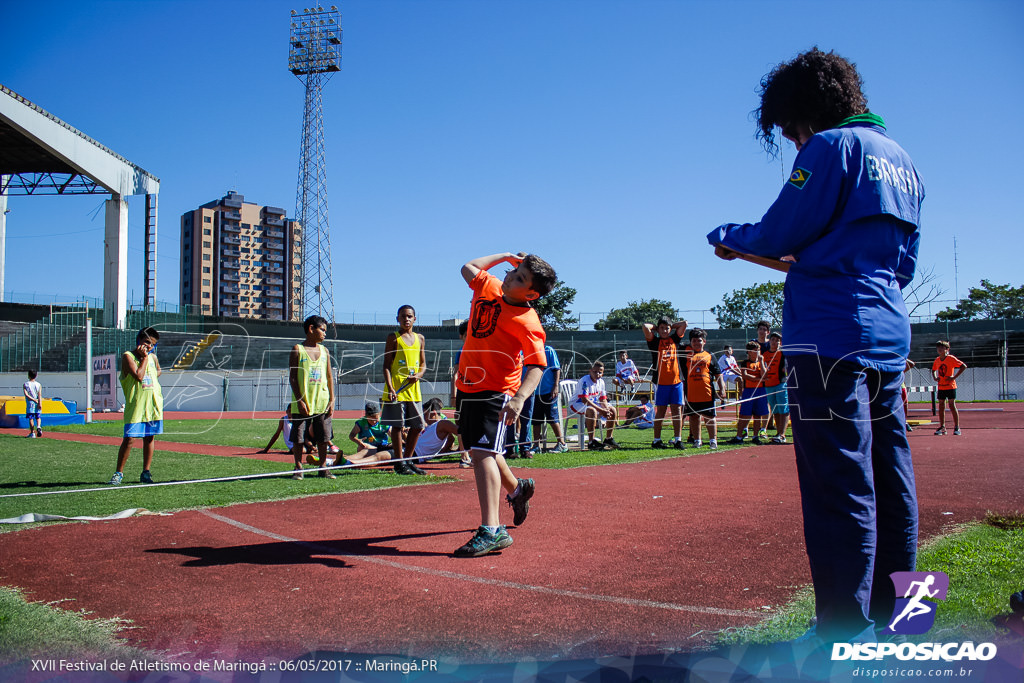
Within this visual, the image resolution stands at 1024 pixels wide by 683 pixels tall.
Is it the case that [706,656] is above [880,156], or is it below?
below

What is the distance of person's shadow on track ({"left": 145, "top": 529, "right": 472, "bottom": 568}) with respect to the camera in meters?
4.07

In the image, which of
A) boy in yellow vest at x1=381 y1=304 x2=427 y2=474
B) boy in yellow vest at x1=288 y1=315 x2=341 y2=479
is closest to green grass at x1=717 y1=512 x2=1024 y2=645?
boy in yellow vest at x1=381 y1=304 x2=427 y2=474

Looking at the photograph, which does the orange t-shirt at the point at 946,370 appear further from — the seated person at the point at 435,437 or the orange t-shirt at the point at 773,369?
the seated person at the point at 435,437

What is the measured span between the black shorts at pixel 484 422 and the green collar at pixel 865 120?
2.78 metres

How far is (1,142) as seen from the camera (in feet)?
103

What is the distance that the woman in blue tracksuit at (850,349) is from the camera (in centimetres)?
212

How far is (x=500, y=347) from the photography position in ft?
15.1

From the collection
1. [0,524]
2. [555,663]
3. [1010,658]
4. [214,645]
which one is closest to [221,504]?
[0,524]

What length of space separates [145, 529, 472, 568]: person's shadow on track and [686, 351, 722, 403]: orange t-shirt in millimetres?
8634

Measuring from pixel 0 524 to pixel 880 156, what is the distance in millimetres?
6391

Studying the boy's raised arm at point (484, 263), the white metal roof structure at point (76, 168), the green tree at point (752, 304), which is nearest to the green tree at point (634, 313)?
the green tree at point (752, 304)

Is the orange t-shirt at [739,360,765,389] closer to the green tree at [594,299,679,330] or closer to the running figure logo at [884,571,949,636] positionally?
→ the running figure logo at [884,571,949,636]

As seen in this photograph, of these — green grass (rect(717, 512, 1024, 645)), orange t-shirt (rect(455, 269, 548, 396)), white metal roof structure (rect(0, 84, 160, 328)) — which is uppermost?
white metal roof structure (rect(0, 84, 160, 328))

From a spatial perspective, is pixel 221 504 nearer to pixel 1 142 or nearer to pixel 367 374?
pixel 367 374
